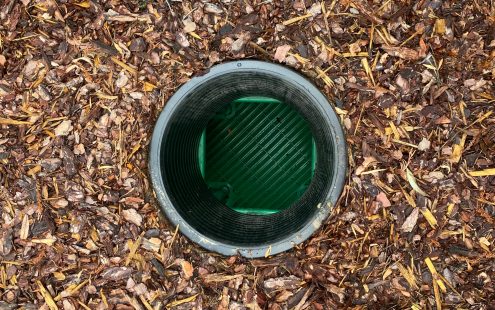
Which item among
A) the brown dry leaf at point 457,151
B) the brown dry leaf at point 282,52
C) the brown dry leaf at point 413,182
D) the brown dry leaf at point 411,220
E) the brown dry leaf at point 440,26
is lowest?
the brown dry leaf at point 411,220

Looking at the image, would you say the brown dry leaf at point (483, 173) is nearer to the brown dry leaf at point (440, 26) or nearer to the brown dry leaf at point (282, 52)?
the brown dry leaf at point (440, 26)

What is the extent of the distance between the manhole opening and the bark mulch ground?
0.72 metres

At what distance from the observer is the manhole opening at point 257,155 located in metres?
2.94

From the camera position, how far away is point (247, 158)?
118 inches

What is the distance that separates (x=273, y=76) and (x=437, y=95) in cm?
68

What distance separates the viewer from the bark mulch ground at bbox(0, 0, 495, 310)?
6.96ft

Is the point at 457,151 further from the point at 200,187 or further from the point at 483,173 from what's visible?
the point at 200,187

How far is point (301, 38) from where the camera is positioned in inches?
86.7

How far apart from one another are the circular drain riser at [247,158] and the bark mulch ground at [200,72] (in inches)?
2.4

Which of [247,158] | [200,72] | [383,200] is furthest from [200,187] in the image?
[383,200]

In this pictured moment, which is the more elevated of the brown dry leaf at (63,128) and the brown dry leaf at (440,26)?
the brown dry leaf at (440,26)

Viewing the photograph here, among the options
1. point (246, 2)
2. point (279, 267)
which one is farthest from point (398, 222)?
point (246, 2)

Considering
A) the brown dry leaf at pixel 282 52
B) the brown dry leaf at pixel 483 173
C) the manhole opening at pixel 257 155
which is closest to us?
the brown dry leaf at pixel 483 173

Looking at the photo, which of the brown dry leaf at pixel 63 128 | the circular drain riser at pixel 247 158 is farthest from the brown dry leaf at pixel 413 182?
the brown dry leaf at pixel 63 128
